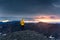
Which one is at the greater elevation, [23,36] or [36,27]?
[36,27]

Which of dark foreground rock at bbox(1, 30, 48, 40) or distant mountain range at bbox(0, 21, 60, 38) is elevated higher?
distant mountain range at bbox(0, 21, 60, 38)

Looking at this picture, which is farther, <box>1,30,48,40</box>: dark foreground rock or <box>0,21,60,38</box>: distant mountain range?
<box>0,21,60,38</box>: distant mountain range

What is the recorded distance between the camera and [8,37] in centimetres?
2545

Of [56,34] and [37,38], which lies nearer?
[37,38]

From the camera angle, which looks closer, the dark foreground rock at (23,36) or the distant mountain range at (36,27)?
the dark foreground rock at (23,36)

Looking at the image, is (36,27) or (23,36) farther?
(36,27)

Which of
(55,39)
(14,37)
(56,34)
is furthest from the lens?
(56,34)

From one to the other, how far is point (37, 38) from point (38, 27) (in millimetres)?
11297

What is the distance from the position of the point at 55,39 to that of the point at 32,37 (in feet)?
18.3

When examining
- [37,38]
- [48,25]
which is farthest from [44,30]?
[37,38]

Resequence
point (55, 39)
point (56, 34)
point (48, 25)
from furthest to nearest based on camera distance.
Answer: point (48, 25)
point (56, 34)
point (55, 39)

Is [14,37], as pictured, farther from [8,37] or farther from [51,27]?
[51,27]

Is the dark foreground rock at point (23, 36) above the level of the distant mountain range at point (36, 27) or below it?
below

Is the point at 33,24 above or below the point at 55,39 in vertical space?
above
